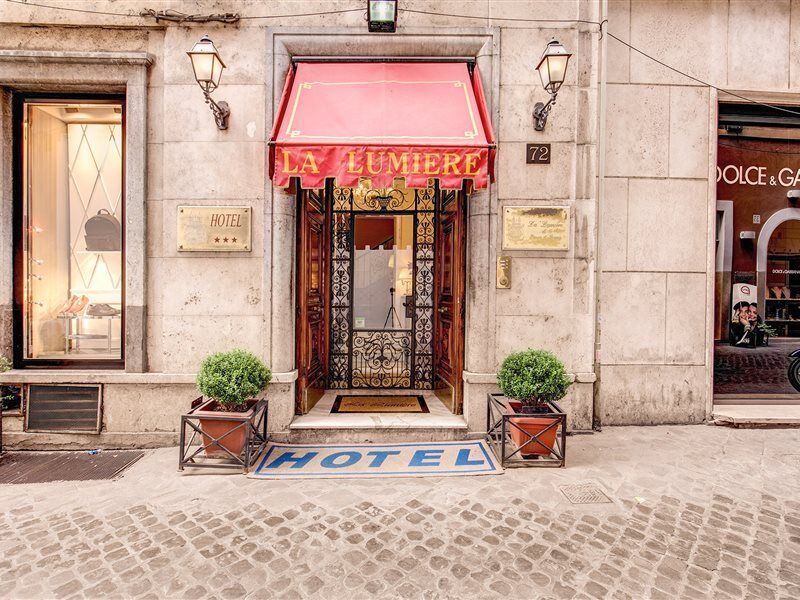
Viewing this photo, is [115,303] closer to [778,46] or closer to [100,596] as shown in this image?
[100,596]

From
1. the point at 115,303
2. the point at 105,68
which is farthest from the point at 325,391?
the point at 105,68

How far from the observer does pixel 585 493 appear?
4.30 meters

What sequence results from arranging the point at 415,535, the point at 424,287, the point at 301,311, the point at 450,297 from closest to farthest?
the point at 415,535
the point at 301,311
the point at 450,297
the point at 424,287

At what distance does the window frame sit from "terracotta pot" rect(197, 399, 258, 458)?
6.80 ft

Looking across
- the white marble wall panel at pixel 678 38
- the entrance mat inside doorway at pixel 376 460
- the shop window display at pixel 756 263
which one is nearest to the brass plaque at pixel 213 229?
the entrance mat inside doorway at pixel 376 460

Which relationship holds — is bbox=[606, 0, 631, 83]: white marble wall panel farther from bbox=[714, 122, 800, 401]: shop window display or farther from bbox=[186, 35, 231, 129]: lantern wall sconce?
bbox=[186, 35, 231, 129]: lantern wall sconce

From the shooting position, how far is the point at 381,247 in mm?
7867

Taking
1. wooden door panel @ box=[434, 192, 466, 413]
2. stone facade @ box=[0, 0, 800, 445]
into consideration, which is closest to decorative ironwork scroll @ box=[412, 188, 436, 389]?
wooden door panel @ box=[434, 192, 466, 413]

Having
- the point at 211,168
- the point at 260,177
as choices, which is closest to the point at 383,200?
the point at 260,177

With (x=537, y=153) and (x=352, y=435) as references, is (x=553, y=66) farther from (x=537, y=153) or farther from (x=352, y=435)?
(x=352, y=435)

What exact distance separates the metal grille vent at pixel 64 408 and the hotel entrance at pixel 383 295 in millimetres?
3003

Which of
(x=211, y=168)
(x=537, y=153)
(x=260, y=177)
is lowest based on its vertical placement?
(x=260, y=177)

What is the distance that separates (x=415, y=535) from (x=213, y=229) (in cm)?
456

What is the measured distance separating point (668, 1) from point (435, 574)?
8.35 metres
